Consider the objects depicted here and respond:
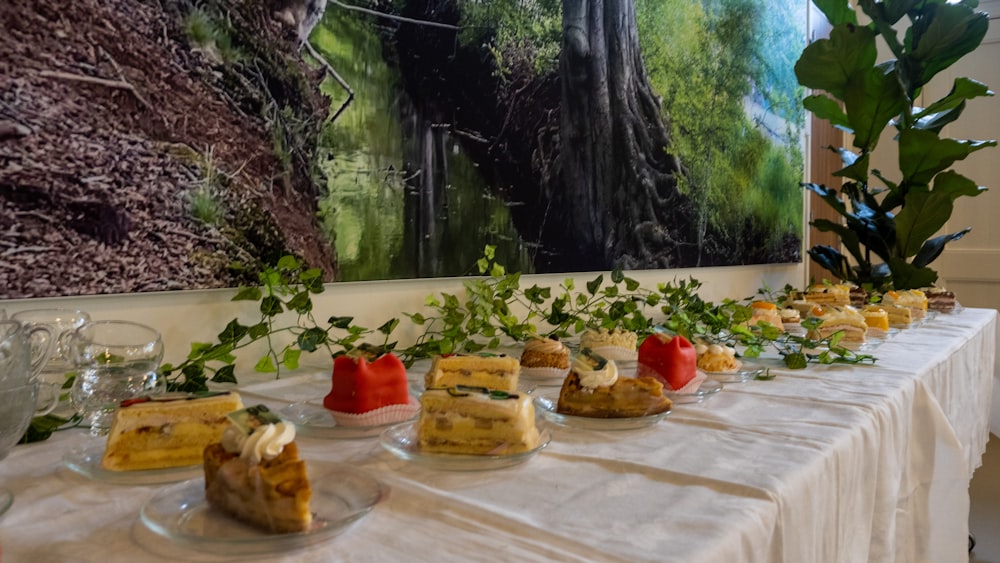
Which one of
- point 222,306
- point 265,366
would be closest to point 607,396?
point 265,366

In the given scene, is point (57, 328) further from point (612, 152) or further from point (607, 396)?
point (612, 152)

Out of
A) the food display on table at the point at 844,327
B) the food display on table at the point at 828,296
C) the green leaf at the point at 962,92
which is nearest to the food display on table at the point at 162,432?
the food display on table at the point at 844,327

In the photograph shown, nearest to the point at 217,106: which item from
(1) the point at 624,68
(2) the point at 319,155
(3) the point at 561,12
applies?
(2) the point at 319,155

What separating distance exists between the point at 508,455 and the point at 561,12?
1556 millimetres

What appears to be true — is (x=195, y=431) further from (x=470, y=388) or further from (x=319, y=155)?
(x=319, y=155)

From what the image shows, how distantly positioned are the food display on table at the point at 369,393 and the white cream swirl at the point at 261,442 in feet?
0.92

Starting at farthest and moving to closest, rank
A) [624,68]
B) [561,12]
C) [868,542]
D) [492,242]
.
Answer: [624,68] → [561,12] → [492,242] → [868,542]

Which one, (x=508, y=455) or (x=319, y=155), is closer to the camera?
(x=508, y=455)

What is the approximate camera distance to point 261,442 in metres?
0.55

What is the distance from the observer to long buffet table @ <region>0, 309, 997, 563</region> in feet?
1.75

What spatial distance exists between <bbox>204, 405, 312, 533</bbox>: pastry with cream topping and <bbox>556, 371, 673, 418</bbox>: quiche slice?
1.40ft

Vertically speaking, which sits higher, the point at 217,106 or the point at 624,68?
the point at 624,68

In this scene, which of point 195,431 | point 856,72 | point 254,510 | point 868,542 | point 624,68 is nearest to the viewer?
point 254,510

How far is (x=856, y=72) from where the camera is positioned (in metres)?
2.98
